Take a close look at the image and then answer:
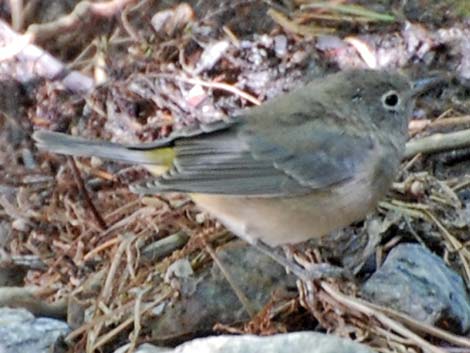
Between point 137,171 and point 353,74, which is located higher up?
point 353,74

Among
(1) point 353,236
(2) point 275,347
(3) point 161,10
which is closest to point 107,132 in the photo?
(3) point 161,10

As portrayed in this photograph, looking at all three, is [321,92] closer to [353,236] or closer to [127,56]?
[353,236]

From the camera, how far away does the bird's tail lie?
4645mm

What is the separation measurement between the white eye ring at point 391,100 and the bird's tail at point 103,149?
0.89m

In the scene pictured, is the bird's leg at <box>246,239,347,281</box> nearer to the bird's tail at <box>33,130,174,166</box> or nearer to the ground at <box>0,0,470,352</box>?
Result: the ground at <box>0,0,470,352</box>

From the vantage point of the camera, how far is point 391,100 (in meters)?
4.88

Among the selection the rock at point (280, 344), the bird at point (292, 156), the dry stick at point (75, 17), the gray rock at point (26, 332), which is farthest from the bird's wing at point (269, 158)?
the dry stick at point (75, 17)

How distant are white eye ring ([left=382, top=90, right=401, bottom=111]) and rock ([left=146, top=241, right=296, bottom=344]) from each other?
790mm

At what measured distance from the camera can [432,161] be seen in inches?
209

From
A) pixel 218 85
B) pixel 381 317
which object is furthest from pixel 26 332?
pixel 218 85

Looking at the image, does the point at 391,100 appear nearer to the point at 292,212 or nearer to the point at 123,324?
the point at 292,212

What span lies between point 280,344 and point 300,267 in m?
0.76

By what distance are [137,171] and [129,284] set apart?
3.26 ft

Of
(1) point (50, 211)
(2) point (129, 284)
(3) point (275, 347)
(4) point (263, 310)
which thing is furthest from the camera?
(1) point (50, 211)
